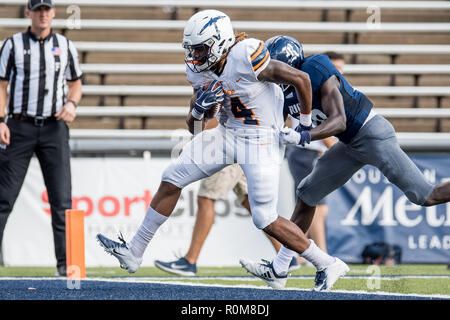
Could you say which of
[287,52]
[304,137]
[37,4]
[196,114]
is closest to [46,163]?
[37,4]

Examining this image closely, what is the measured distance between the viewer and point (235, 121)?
4344 mm

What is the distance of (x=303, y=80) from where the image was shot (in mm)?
4137

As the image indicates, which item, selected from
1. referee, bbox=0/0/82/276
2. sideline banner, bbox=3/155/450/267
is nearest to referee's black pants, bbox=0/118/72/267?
referee, bbox=0/0/82/276

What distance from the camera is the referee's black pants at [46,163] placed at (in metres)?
5.48

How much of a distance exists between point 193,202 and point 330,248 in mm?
1189

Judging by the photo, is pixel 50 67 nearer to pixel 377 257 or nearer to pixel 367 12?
pixel 377 257

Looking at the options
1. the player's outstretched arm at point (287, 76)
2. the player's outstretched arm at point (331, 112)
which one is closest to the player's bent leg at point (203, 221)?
the player's outstretched arm at point (331, 112)

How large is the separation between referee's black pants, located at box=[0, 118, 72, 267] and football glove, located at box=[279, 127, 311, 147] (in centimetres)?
191

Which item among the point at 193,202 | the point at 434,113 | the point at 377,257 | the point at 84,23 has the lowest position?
the point at 377,257

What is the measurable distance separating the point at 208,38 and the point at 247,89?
32cm

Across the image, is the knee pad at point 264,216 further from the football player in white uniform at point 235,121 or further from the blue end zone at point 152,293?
the blue end zone at point 152,293

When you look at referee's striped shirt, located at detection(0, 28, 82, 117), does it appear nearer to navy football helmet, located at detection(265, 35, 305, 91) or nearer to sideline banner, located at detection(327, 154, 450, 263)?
navy football helmet, located at detection(265, 35, 305, 91)

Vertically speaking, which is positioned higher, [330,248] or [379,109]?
[379,109]
